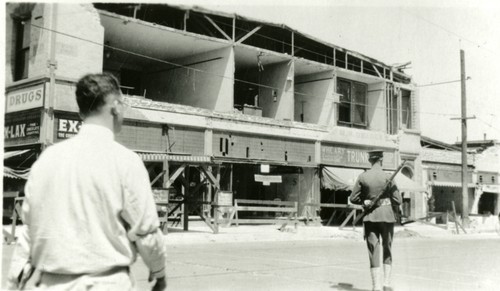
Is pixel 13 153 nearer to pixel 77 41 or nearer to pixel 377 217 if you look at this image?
pixel 77 41

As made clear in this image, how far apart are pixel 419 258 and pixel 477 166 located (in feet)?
93.5

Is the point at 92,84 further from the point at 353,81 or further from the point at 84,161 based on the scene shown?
the point at 353,81

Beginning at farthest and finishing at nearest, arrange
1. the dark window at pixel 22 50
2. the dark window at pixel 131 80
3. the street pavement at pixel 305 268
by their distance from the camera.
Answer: the dark window at pixel 131 80
the dark window at pixel 22 50
the street pavement at pixel 305 268

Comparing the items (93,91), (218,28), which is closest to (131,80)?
(218,28)

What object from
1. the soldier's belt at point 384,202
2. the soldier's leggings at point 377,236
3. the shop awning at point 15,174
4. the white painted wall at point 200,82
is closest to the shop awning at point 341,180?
the white painted wall at point 200,82

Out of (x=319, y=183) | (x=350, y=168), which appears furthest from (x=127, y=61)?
(x=350, y=168)

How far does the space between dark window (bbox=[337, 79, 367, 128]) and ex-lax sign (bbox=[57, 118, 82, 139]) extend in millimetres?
15314

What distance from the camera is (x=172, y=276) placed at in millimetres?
9039

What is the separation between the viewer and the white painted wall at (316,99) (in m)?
29.1

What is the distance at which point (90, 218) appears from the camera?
2.83 meters

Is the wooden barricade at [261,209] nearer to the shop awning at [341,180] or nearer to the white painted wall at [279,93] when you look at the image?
the shop awning at [341,180]

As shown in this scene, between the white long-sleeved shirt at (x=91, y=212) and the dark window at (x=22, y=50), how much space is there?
59.6 feet

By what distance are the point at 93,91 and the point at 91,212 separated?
0.65m

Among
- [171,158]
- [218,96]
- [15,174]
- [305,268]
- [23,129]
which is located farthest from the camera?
[218,96]
